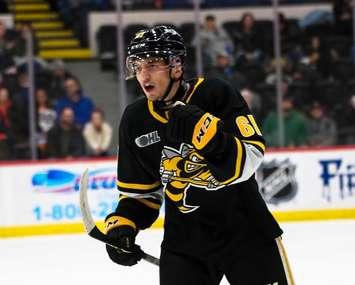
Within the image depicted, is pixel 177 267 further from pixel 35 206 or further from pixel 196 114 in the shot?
pixel 35 206

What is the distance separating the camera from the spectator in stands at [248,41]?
7.98 meters

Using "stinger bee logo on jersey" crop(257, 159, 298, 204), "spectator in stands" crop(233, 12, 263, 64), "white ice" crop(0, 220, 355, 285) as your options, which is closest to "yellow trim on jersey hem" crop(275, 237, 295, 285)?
"white ice" crop(0, 220, 355, 285)

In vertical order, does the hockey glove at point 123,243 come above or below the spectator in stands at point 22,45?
below

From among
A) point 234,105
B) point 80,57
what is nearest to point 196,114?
point 234,105

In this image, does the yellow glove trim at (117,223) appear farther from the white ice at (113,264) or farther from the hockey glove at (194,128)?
the white ice at (113,264)

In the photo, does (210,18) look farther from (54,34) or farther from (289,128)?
(54,34)

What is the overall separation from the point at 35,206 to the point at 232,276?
4851 mm

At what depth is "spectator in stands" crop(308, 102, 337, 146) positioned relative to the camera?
7.67 m

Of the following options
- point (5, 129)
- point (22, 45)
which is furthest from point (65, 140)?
point (22, 45)

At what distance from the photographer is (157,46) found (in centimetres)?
238

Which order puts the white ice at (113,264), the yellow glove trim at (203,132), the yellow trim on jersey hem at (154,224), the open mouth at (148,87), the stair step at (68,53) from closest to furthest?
1. the yellow glove trim at (203,132)
2. the open mouth at (148,87)
3. the white ice at (113,264)
4. the yellow trim on jersey hem at (154,224)
5. the stair step at (68,53)

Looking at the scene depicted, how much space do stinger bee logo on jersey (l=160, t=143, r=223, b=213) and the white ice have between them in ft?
6.76

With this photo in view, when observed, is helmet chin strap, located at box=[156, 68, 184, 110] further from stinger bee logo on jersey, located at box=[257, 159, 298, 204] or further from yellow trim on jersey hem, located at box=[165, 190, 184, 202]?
stinger bee logo on jersey, located at box=[257, 159, 298, 204]

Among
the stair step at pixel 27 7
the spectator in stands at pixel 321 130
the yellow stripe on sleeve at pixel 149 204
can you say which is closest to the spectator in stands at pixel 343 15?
the spectator in stands at pixel 321 130
